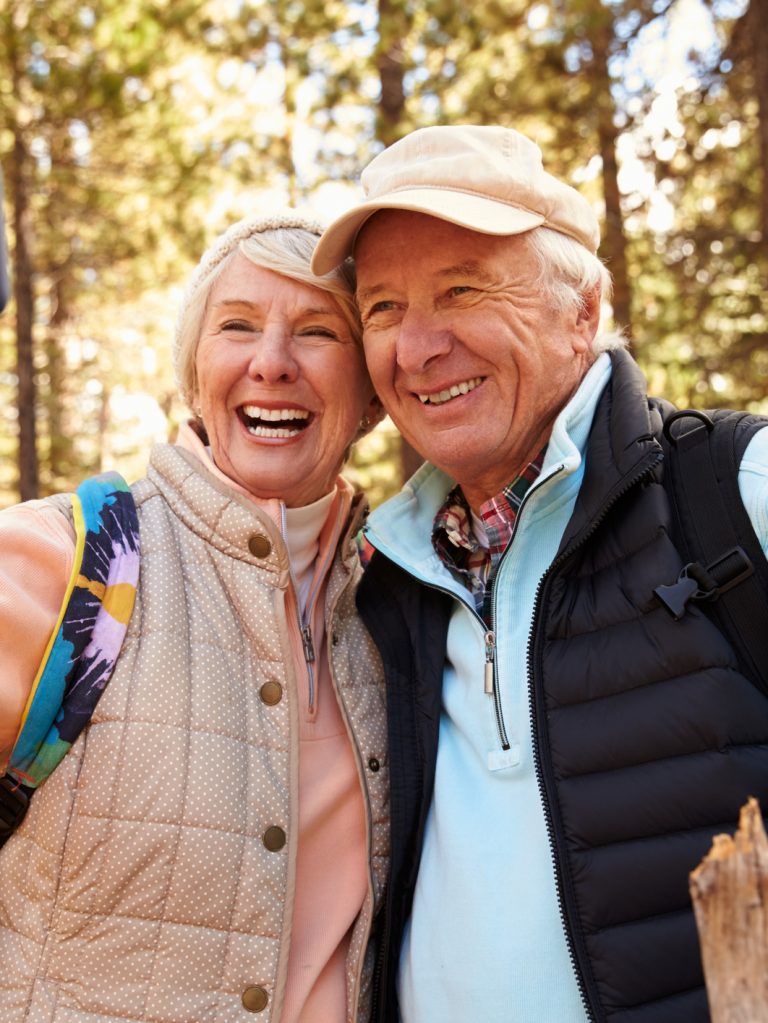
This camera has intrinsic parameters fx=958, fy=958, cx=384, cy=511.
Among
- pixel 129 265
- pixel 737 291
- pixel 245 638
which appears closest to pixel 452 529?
pixel 245 638

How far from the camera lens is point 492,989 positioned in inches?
78.1

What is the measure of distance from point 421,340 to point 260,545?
649mm

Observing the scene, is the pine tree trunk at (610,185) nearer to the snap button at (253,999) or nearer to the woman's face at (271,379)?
the woman's face at (271,379)

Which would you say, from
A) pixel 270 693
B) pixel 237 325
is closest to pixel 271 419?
pixel 237 325

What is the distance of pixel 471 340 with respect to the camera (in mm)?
2377

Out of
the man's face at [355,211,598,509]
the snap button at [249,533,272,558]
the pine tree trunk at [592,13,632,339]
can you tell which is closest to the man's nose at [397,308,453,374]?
the man's face at [355,211,598,509]

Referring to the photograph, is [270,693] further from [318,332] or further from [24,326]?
[24,326]

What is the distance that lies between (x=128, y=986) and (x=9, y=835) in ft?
1.28

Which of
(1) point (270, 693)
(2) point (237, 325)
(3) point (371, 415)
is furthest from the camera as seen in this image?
(3) point (371, 415)

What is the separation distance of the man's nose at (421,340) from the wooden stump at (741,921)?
1.61 m

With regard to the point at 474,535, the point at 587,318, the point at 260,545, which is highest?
the point at 587,318

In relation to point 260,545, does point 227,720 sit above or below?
below

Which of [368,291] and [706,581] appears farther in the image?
[368,291]

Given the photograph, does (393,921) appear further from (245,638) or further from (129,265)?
(129,265)
